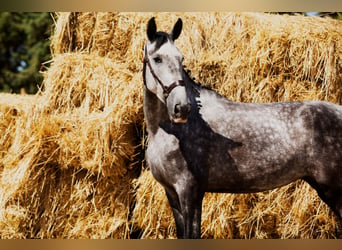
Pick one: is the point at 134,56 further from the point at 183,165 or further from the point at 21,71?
the point at 21,71

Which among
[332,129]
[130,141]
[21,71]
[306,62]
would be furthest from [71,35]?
[21,71]

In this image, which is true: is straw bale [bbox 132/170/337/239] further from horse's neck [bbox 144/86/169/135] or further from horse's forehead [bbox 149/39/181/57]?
horse's forehead [bbox 149/39/181/57]

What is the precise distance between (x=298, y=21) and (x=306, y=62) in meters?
0.32

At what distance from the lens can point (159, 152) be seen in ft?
9.05

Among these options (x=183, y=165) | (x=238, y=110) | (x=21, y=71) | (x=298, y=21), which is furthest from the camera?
(x=21, y=71)

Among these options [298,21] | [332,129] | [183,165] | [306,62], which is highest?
[298,21]

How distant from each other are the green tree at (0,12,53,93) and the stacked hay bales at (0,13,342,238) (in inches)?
210

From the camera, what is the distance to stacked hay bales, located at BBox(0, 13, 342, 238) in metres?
3.47

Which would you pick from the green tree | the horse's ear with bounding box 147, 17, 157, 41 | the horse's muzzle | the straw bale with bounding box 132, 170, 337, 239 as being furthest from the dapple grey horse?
the green tree

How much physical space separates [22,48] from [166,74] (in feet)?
24.2

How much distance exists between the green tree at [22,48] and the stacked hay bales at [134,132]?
533 centimetres

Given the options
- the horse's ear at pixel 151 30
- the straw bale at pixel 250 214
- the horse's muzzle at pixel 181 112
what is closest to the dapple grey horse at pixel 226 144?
the horse's ear at pixel 151 30

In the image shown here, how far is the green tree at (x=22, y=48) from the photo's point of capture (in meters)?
8.88

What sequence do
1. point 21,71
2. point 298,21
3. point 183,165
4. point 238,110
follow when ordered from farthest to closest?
1. point 21,71
2. point 298,21
3. point 238,110
4. point 183,165
